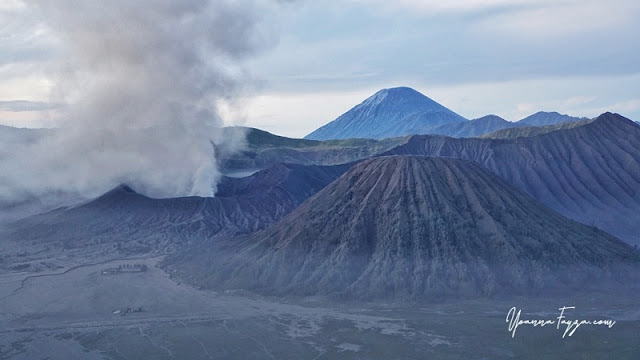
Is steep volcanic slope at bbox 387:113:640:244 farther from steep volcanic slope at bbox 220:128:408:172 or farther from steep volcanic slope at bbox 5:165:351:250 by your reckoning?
steep volcanic slope at bbox 5:165:351:250

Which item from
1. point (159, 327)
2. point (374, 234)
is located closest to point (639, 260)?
point (374, 234)

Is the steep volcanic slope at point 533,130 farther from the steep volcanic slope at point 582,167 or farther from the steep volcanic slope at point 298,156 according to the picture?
the steep volcanic slope at point 298,156

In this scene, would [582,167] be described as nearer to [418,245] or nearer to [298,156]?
[418,245]

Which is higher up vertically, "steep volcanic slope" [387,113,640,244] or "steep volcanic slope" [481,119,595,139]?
"steep volcanic slope" [481,119,595,139]

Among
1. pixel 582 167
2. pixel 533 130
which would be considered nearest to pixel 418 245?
pixel 582 167

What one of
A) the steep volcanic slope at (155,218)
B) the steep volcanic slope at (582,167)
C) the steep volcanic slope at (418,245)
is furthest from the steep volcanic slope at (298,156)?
the steep volcanic slope at (418,245)

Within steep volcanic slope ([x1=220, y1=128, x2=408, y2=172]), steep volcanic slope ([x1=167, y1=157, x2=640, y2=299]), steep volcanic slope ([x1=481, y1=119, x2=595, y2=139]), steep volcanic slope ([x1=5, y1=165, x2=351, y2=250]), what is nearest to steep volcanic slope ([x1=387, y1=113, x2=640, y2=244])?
steep volcanic slope ([x1=481, y1=119, x2=595, y2=139])

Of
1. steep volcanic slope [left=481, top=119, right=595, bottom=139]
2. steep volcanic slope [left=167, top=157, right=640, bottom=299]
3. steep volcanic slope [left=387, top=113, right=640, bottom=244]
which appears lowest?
Result: steep volcanic slope [left=167, top=157, right=640, bottom=299]
